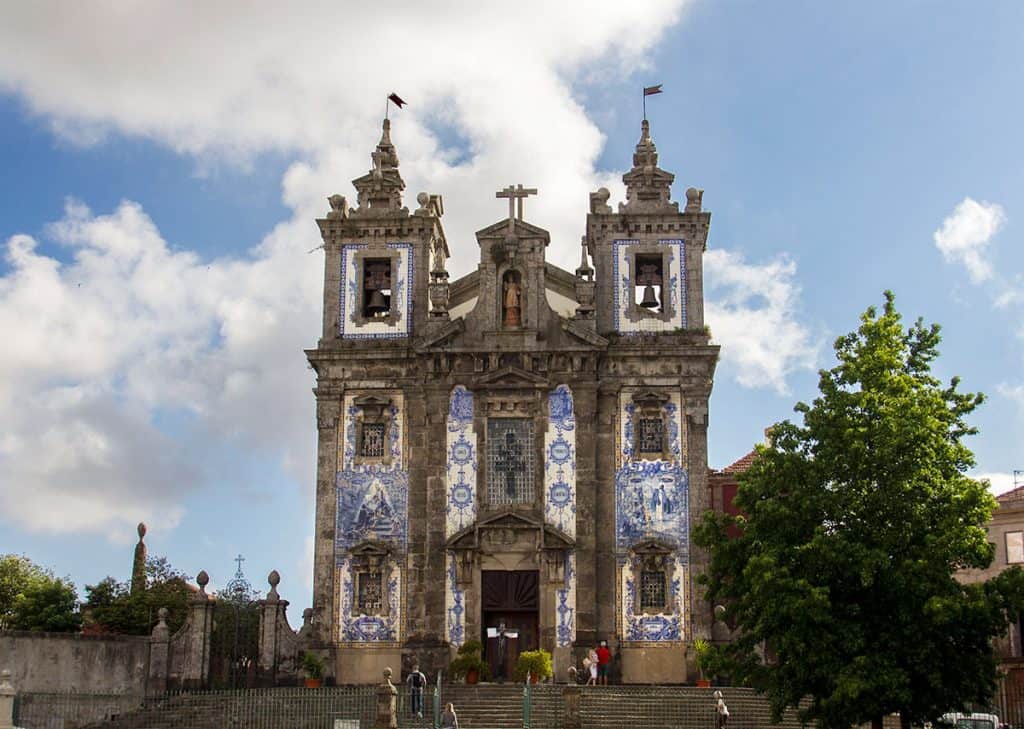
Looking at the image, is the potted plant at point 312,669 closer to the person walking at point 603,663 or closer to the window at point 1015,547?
the person walking at point 603,663

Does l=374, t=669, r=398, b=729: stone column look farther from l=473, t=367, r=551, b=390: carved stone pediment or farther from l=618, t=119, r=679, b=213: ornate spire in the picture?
l=618, t=119, r=679, b=213: ornate spire

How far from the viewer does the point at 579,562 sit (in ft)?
120

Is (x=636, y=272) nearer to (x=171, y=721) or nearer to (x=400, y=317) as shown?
(x=400, y=317)

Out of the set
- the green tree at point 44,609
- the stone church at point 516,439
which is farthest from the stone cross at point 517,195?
the green tree at point 44,609

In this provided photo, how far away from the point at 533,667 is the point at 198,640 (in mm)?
8841

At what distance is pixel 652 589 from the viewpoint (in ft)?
120

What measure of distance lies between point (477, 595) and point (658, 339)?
8.55m

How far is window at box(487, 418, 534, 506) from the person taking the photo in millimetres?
37375

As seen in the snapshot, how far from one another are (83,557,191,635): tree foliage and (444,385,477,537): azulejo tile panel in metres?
10.1

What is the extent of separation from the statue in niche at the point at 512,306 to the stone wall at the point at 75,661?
12.8 metres

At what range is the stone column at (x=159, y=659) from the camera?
35.7 m

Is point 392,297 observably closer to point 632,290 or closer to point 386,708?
point 632,290

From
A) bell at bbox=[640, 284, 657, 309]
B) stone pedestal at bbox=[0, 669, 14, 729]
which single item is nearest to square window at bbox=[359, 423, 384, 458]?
bell at bbox=[640, 284, 657, 309]

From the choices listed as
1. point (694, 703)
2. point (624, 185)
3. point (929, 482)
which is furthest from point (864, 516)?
point (624, 185)
